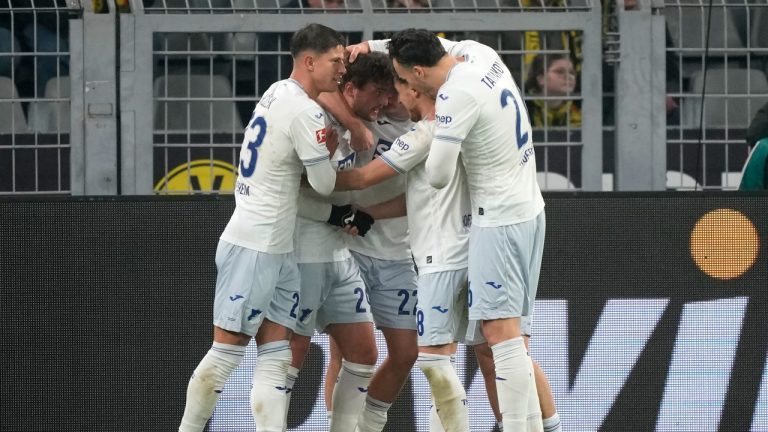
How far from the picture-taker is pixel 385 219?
818cm

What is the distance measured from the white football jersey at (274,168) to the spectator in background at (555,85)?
6.22 feet

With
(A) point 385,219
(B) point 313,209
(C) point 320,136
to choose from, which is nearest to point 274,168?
(C) point 320,136

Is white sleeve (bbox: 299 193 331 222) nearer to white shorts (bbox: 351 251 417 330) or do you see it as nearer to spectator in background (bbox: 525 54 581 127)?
white shorts (bbox: 351 251 417 330)

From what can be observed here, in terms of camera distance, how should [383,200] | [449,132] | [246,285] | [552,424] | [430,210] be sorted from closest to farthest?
[449,132], [246,285], [430,210], [552,424], [383,200]

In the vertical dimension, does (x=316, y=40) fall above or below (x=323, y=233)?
above

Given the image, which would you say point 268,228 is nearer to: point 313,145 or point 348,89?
point 313,145

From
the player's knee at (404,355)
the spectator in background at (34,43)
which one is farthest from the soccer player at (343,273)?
the spectator in background at (34,43)

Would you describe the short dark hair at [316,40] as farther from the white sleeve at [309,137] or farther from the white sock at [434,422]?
the white sock at [434,422]

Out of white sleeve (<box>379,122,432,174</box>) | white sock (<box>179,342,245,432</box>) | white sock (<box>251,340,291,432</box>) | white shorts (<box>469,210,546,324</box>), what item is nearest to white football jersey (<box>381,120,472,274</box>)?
white sleeve (<box>379,122,432,174</box>)

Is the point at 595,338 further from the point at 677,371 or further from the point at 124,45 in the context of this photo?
the point at 124,45

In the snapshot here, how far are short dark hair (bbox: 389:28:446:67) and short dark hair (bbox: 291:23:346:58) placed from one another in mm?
273

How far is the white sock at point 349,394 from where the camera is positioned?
316 inches

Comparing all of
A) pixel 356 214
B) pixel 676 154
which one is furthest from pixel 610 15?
pixel 356 214

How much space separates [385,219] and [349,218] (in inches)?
12.0
